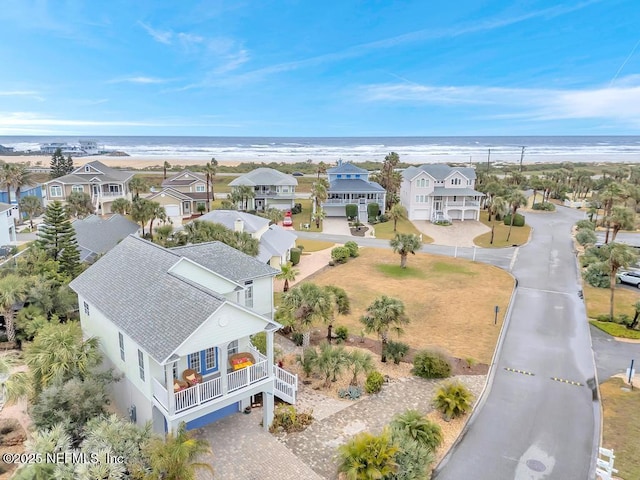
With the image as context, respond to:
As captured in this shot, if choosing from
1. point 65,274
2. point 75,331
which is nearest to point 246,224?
point 65,274

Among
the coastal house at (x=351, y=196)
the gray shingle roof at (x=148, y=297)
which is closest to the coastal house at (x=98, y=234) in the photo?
the gray shingle roof at (x=148, y=297)

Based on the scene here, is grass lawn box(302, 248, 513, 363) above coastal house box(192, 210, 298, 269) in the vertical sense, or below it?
below

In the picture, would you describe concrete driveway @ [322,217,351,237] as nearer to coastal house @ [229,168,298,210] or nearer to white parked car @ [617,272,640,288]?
coastal house @ [229,168,298,210]

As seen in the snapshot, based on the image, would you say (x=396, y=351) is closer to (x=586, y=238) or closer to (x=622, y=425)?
(x=622, y=425)

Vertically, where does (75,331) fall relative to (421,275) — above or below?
above

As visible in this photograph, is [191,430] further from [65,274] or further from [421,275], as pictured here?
[421,275]

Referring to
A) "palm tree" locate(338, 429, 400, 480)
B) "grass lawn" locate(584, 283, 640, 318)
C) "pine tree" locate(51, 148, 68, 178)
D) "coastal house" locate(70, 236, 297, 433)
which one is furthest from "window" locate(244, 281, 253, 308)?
"pine tree" locate(51, 148, 68, 178)

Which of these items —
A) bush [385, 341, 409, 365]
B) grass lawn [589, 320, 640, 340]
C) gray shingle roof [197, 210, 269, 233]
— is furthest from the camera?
gray shingle roof [197, 210, 269, 233]
